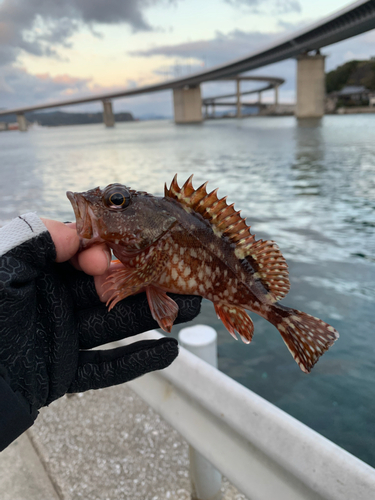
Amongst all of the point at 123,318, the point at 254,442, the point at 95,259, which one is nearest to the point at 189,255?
the point at 95,259

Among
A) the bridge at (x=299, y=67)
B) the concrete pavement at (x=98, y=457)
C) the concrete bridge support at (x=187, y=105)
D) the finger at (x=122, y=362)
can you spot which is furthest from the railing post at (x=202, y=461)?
the concrete bridge support at (x=187, y=105)

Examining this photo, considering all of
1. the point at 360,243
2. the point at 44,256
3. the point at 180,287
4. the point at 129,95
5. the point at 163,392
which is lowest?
the point at 360,243

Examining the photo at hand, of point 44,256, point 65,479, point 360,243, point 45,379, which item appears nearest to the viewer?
point 44,256

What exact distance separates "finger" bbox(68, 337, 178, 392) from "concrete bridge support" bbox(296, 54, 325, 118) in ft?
296

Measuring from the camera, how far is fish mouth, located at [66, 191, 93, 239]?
7.48ft

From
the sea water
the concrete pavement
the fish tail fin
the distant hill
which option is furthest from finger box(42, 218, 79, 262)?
the distant hill

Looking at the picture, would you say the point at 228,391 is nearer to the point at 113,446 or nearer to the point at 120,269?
the point at 120,269

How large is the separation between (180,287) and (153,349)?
0.52 m

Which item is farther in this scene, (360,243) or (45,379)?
(360,243)

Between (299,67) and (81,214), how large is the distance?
91214 mm

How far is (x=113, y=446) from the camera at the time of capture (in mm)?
4273

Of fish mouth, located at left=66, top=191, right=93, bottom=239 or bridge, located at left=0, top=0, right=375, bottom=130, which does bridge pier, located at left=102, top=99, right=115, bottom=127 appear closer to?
bridge, located at left=0, top=0, right=375, bottom=130

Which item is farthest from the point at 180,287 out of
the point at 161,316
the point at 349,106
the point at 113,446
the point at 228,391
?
the point at 349,106

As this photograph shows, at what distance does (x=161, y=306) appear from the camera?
98.5 inches
